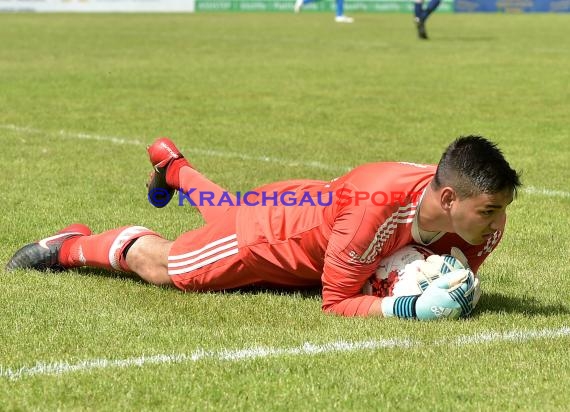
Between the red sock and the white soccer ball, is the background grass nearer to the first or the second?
the red sock

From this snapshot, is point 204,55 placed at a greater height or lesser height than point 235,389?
lesser

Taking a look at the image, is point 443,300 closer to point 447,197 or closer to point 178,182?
point 447,197

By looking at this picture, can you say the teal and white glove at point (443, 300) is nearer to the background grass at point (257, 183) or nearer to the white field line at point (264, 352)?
the background grass at point (257, 183)

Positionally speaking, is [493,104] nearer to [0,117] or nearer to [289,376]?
[0,117]

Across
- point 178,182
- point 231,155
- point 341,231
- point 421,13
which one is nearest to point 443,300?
point 341,231

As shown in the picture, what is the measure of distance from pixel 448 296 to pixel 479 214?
434mm

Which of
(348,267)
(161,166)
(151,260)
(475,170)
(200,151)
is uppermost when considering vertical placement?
(475,170)

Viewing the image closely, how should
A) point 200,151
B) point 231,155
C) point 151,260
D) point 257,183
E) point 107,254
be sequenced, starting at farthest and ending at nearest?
point 200,151 → point 231,155 → point 257,183 → point 107,254 → point 151,260

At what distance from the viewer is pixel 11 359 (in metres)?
4.76

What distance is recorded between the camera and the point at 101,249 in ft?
20.9

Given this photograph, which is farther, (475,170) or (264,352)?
(475,170)

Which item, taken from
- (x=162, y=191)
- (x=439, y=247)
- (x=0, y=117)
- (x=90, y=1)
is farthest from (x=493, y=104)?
(x=90, y=1)

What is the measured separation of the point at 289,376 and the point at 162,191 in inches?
113

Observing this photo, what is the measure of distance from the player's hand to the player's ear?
0.34m
